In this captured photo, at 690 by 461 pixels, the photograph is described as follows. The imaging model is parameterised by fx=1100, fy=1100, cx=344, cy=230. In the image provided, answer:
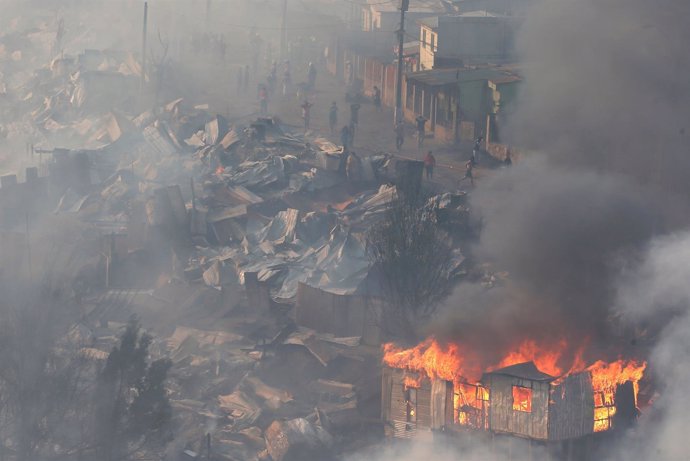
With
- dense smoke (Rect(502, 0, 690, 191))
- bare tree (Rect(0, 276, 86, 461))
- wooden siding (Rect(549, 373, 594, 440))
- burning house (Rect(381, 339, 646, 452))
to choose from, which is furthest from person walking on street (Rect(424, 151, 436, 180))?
bare tree (Rect(0, 276, 86, 461))

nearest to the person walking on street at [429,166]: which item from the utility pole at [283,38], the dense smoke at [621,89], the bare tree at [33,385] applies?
the dense smoke at [621,89]

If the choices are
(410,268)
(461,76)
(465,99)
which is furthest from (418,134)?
(410,268)

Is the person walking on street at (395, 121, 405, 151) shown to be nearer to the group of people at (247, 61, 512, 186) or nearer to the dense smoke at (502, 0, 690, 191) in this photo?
the group of people at (247, 61, 512, 186)

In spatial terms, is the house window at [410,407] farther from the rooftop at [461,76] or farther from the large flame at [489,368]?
the rooftop at [461,76]

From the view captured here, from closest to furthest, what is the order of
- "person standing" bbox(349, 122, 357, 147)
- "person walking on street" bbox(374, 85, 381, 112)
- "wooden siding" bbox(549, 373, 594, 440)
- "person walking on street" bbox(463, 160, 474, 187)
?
"wooden siding" bbox(549, 373, 594, 440) < "person walking on street" bbox(463, 160, 474, 187) < "person standing" bbox(349, 122, 357, 147) < "person walking on street" bbox(374, 85, 381, 112)

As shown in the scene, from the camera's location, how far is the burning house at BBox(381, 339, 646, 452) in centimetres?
1555

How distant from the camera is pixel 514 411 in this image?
51.8ft

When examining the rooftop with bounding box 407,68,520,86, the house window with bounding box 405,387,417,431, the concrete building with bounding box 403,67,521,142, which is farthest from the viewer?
the rooftop with bounding box 407,68,520,86

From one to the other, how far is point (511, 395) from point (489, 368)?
772 mm

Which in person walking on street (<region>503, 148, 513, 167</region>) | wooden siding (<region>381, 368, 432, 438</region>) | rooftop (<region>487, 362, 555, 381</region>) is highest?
rooftop (<region>487, 362, 555, 381</region>)

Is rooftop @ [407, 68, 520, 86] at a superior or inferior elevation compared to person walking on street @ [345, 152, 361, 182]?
superior

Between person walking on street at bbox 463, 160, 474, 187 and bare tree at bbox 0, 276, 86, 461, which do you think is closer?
bare tree at bbox 0, 276, 86, 461

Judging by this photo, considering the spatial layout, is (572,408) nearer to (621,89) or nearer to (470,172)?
(621,89)

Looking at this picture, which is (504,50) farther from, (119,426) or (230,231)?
(119,426)
